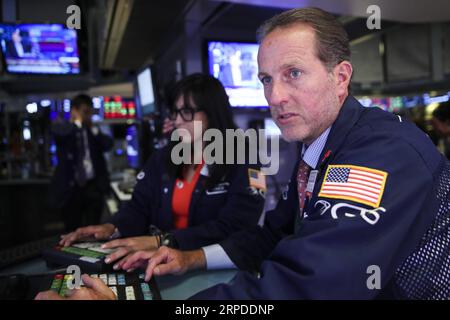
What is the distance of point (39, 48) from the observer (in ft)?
10.6

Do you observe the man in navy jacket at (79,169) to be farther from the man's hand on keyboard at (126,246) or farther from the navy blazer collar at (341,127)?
the navy blazer collar at (341,127)

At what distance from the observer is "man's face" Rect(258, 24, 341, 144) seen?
2.97 feet

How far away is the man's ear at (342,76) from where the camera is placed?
0.96 metres

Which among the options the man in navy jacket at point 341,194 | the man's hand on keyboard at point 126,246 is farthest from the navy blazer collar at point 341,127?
the man's hand on keyboard at point 126,246

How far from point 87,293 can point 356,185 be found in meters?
0.52

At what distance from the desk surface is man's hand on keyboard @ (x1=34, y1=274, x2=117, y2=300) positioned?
277 mm

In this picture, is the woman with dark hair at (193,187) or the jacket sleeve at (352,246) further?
the woman with dark hair at (193,187)

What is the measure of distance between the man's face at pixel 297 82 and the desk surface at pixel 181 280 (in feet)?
1.58

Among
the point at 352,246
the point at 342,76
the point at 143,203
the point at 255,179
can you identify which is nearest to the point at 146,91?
the point at 143,203

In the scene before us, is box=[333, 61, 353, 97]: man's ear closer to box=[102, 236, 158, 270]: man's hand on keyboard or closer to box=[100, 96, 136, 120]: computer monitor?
box=[102, 236, 158, 270]: man's hand on keyboard

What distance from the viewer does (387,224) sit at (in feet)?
2.14

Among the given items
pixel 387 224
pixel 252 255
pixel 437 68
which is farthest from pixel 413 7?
pixel 437 68
